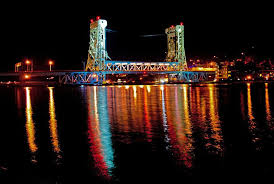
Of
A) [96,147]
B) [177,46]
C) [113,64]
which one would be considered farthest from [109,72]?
[96,147]

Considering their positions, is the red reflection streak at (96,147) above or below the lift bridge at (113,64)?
below

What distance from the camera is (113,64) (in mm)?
90062

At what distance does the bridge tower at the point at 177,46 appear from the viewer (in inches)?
3994

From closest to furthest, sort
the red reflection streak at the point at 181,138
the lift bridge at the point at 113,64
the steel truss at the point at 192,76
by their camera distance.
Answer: the red reflection streak at the point at 181,138
the lift bridge at the point at 113,64
the steel truss at the point at 192,76

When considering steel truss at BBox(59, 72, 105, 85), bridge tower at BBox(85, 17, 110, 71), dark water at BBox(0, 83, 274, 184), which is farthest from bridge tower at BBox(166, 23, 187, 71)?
dark water at BBox(0, 83, 274, 184)

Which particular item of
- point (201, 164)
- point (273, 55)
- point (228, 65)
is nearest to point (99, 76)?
point (228, 65)

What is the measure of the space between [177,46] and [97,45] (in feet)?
96.2

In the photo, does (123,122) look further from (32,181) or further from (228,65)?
(228,65)

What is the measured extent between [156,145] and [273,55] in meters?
101

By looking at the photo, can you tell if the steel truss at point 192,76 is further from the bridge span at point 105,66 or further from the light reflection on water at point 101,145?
the light reflection on water at point 101,145

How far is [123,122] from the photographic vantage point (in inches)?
525

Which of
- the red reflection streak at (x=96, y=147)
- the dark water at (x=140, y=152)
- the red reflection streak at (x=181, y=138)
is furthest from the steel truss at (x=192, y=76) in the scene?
the red reflection streak at (x=96, y=147)

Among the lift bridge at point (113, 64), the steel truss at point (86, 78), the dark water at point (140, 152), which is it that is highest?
the lift bridge at point (113, 64)

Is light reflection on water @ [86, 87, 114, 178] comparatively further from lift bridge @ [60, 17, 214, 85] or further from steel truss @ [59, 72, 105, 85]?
steel truss @ [59, 72, 105, 85]
